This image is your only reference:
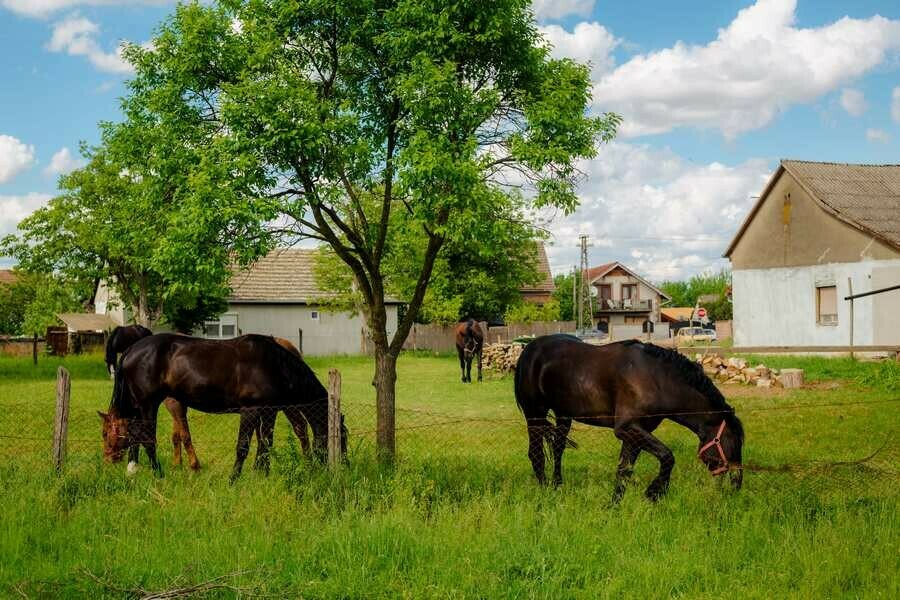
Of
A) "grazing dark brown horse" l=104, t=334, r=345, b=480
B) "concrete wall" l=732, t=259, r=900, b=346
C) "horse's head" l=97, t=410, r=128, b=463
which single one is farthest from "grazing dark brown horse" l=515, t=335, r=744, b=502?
"concrete wall" l=732, t=259, r=900, b=346

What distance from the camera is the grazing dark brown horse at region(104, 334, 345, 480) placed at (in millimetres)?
10094

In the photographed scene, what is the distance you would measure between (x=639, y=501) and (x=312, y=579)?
3243 mm

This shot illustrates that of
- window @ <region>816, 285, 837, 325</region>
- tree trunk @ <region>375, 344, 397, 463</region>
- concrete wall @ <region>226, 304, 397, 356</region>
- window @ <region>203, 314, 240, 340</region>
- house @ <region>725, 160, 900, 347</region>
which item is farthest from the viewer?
concrete wall @ <region>226, 304, 397, 356</region>

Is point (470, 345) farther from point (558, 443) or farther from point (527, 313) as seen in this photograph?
point (527, 313)

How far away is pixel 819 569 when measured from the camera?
6.20 m

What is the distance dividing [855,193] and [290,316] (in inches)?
1077

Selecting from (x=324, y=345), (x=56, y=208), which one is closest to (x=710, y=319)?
(x=324, y=345)

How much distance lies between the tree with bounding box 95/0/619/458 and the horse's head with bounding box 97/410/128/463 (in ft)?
10.4

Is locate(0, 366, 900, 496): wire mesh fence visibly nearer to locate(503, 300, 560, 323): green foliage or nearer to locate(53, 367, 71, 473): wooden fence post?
locate(53, 367, 71, 473): wooden fence post

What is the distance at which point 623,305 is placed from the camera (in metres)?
80.5

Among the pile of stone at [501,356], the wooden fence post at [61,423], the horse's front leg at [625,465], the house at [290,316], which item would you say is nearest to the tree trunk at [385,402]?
the horse's front leg at [625,465]

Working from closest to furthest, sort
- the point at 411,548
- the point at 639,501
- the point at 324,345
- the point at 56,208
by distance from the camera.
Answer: the point at 411,548 → the point at 639,501 → the point at 56,208 → the point at 324,345

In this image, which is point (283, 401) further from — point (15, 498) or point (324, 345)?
point (324, 345)

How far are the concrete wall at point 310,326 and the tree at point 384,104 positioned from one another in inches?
1272
